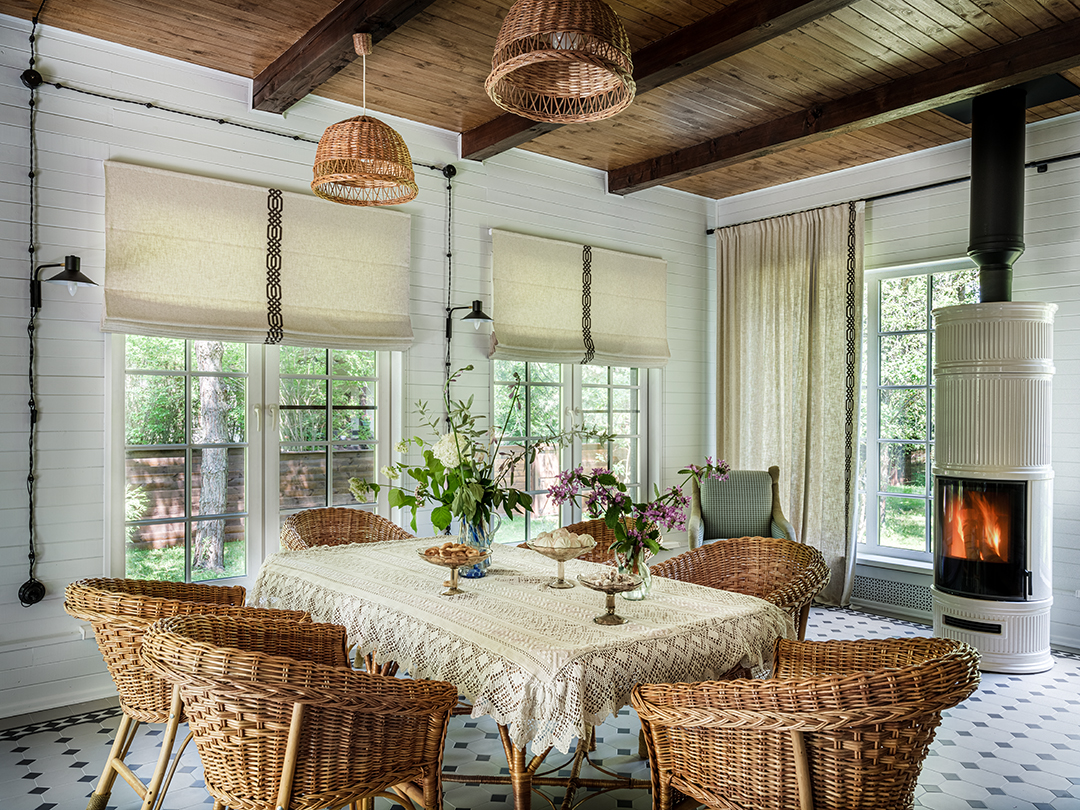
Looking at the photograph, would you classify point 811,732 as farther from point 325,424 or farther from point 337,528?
point 325,424

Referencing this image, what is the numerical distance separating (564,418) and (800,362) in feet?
5.75

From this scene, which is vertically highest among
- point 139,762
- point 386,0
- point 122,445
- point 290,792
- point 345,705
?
point 386,0

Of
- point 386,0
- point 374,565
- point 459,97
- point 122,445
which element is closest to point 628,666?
point 374,565

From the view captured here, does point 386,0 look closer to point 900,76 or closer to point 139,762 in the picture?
point 900,76

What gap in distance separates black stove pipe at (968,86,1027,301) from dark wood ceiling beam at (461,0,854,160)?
1.66 meters

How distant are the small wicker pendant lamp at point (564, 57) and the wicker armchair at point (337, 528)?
2266 millimetres

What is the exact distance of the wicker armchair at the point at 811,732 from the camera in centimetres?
154

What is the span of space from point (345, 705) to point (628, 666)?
0.69 metres

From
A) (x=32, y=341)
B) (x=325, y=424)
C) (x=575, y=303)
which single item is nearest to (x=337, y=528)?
(x=325, y=424)

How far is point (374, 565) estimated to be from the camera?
115 inches

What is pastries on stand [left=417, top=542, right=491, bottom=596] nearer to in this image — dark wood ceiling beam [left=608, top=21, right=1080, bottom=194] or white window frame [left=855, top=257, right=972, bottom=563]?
dark wood ceiling beam [left=608, top=21, right=1080, bottom=194]

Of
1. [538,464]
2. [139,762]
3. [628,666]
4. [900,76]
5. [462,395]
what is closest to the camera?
[628,666]

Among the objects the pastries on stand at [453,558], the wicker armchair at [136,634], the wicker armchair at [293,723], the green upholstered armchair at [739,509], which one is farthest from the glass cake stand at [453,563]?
the green upholstered armchair at [739,509]

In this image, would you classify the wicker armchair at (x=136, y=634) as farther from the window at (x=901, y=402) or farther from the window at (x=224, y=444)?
the window at (x=901, y=402)
